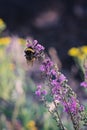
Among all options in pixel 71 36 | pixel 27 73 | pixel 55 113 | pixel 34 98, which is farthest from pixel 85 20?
pixel 55 113

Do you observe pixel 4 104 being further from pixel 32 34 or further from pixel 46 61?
pixel 32 34

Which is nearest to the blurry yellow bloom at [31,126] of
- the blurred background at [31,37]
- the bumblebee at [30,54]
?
the blurred background at [31,37]

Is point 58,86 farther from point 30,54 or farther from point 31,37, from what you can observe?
point 31,37

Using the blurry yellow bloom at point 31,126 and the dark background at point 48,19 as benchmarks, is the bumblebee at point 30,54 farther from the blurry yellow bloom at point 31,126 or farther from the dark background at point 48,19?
the dark background at point 48,19

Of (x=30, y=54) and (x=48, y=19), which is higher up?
(x=48, y=19)

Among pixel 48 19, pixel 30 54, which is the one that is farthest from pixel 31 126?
pixel 48 19

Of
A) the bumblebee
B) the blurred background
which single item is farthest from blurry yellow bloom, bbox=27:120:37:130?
the bumblebee

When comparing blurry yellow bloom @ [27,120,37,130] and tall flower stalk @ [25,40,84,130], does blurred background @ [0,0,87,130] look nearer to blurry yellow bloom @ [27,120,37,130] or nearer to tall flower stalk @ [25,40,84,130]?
blurry yellow bloom @ [27,120,37,130]
